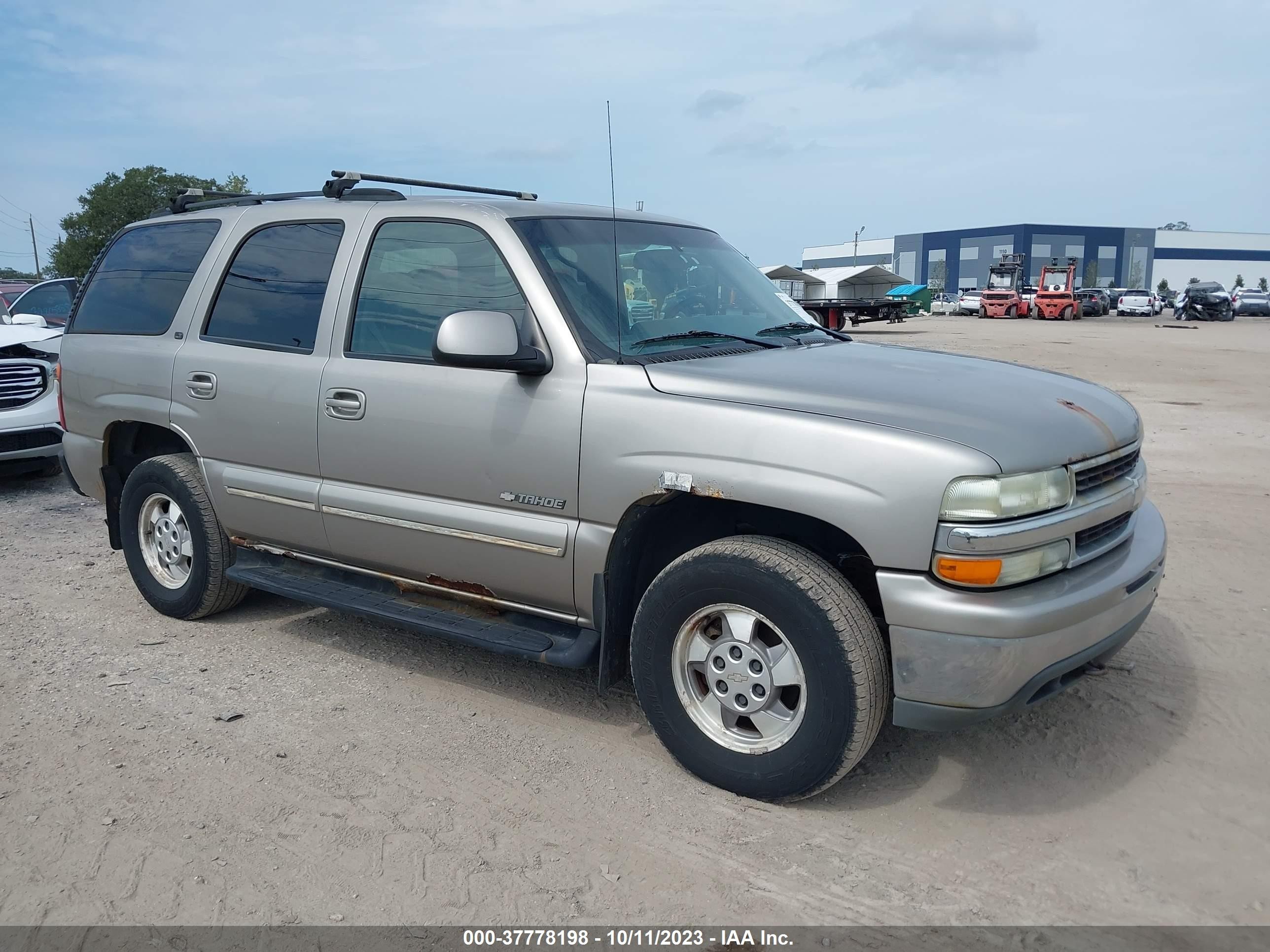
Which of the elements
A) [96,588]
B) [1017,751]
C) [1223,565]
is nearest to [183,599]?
[96,588]

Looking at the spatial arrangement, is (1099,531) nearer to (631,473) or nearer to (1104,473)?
(1104,473)

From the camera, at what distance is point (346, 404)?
4211 millimetres

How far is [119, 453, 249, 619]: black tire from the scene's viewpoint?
494 centimetres

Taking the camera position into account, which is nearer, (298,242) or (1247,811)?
(1247,811)

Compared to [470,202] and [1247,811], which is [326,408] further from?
[1247,811]

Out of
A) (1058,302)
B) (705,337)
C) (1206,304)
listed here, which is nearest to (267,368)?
(705,337)

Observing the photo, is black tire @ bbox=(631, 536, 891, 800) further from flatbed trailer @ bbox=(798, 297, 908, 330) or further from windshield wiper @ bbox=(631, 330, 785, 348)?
flatbed trailer @ bbox=(798, 297, 908, 330)

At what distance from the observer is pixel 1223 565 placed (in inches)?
227

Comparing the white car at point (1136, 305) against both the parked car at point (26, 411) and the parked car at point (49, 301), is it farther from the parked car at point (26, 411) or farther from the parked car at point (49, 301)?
the parked car at point (26, 411)

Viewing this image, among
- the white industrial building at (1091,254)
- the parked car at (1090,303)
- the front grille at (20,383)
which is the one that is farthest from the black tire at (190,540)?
the white industrial building at (1091,254)

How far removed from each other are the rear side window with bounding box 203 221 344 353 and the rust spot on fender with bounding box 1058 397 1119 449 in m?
2.99

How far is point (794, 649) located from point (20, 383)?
7924mm

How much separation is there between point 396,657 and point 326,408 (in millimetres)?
1239
